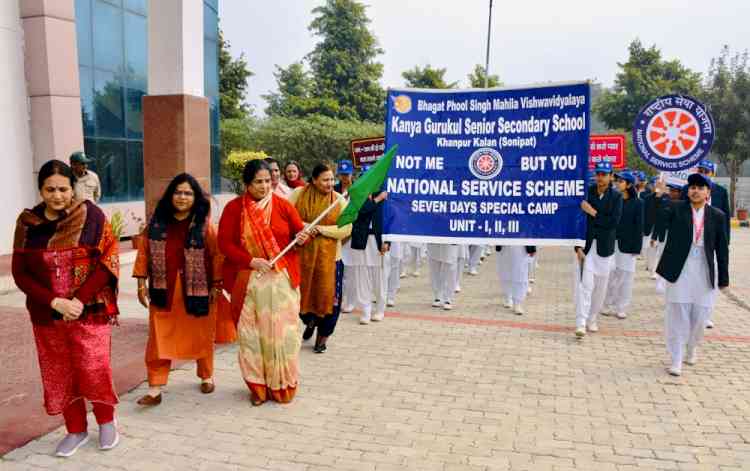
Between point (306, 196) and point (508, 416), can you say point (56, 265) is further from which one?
point (508, 416)

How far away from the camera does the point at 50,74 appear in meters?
11.2

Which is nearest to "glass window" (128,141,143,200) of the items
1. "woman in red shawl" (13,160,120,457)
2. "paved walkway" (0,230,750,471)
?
"paved walkway" (0,230,750,471)

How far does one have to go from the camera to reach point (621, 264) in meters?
8.16

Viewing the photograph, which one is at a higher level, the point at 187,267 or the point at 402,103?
the point at 402,103

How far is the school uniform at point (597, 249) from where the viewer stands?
669cm

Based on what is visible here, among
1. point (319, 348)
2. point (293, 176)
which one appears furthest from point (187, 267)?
point (293, 176)

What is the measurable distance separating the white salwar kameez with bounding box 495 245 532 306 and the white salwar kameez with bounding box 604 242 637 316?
115 centimetres

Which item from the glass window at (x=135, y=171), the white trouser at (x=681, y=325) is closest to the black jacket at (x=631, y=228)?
the white trouser at (x=681, y=325)

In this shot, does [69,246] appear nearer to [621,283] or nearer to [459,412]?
[459,412]

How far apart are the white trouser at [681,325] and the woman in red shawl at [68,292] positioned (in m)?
4.63

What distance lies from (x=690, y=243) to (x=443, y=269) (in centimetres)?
338

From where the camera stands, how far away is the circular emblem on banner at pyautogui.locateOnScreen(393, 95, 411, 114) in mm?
5863

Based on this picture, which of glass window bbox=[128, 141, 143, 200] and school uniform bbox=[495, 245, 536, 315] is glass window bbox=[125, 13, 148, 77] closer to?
glass window bbox=[128, 141, 143, 200]

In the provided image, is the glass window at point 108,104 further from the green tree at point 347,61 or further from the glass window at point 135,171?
the green tree at point 347,61
